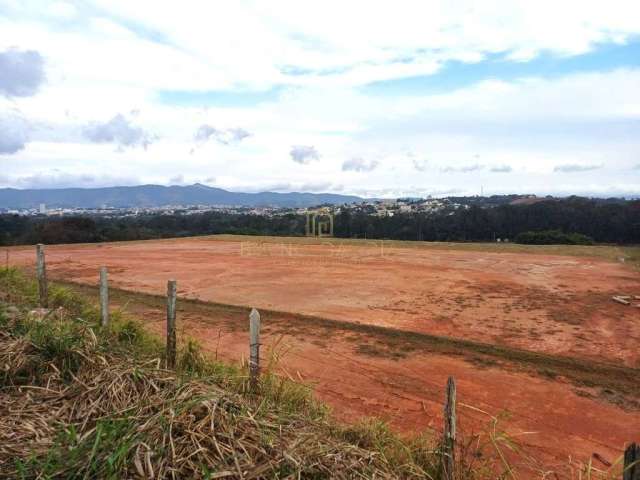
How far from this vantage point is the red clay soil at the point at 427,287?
28.9ft

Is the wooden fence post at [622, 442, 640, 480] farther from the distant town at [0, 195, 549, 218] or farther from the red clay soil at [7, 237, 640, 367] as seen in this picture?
the distant town at [0, 195, 549, 218]

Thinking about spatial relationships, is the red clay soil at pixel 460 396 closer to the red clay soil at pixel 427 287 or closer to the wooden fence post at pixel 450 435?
the wooden fence post at pixel 450 435

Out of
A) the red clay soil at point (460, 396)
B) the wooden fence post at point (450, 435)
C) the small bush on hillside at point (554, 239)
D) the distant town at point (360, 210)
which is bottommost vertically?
the red clay soil at point (460, 396)

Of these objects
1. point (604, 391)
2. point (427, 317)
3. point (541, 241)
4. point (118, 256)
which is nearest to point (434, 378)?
point (604, 391)

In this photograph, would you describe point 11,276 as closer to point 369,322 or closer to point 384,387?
point 369,322

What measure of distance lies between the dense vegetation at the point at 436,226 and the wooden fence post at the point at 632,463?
34113 millimetres

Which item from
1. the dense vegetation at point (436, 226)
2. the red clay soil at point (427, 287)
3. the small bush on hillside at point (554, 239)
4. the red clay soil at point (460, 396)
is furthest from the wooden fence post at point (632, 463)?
the dense vegetation at point (436, 226)

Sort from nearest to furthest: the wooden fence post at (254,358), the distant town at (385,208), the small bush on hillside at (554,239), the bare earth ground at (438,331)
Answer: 1. the wooden fence post at (254,358)
2. the bare earth ground at (438,331)
3. the small bush on hillside at (554,239)
4. the distant town at (385,208)

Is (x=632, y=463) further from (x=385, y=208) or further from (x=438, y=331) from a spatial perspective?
(x=385, y=208)

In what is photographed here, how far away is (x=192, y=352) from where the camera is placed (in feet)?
16.3

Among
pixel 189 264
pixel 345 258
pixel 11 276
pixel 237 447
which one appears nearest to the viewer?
pixel 237 447

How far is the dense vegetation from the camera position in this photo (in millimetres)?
37469

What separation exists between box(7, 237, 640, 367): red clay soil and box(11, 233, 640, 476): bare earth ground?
0.19 ft

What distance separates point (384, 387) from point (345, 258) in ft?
50.7
